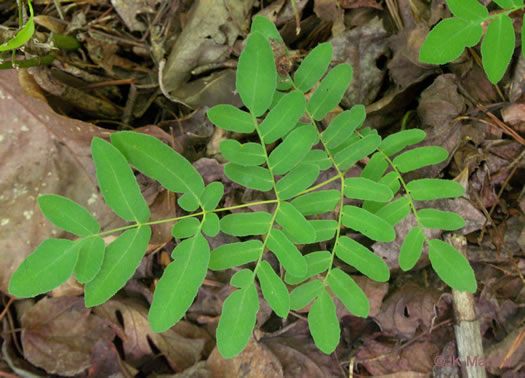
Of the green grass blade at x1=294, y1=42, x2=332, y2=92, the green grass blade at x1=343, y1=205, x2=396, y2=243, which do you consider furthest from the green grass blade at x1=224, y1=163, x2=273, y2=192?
the green grass blade at x1=294, y1=42, x2=332, y2=92

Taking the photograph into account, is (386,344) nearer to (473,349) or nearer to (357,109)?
(473,349)

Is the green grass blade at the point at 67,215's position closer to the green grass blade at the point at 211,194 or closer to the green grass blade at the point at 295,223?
the green grass blade at the point at 211,194

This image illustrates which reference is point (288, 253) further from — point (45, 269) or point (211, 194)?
point (45, 269)

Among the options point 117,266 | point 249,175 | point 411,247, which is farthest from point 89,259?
point 411,247

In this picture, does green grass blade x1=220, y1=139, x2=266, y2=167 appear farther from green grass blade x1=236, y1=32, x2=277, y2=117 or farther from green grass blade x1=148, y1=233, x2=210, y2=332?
green grass blade x1=148, y1=233, x2=210, y2=332

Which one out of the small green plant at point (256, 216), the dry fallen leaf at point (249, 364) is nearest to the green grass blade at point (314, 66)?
the small green plant at point (256, 216)

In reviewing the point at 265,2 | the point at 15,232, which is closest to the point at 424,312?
the point at 265,2
